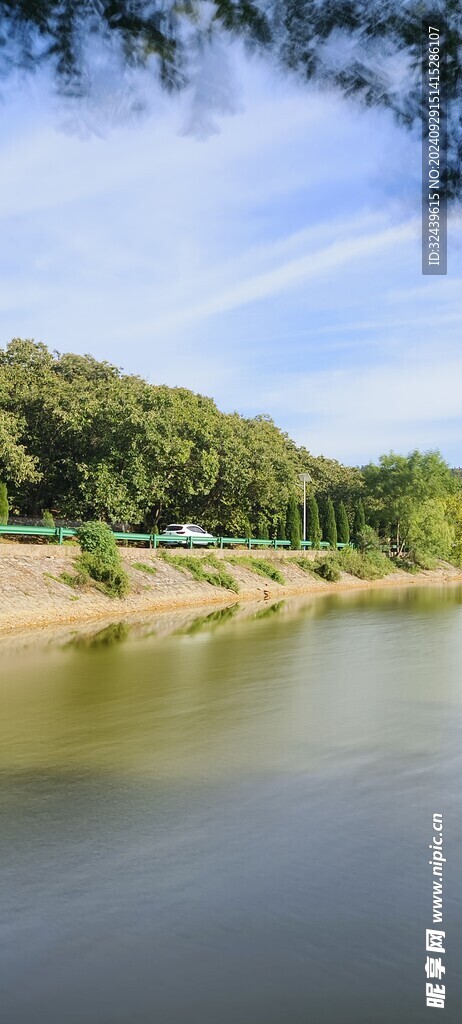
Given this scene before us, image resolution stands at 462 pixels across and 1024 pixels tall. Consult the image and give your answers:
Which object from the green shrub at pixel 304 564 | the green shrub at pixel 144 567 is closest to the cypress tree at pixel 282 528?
the green shrub at pixel 304 564

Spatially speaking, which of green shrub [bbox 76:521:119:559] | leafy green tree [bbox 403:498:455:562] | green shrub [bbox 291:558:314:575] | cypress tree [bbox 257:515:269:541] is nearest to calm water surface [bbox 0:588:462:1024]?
green shrub [bbox 76:521:119:559]

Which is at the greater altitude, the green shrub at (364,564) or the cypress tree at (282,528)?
the cypress tree at (282,528)

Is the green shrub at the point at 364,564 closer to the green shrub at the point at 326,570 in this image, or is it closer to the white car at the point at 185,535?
the green shrub at the point at 326,570

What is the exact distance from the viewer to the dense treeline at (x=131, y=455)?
32281 millimetres

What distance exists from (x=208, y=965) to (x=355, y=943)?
2.90 ft

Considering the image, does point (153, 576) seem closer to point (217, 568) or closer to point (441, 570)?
point (217, 568)

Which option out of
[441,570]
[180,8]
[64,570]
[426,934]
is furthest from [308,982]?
[441,570]

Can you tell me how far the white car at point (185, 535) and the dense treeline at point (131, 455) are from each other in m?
1.24

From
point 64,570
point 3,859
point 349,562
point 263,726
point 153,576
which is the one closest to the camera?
point 3,859

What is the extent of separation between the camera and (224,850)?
18.9 feet

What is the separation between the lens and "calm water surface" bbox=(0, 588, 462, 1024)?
4.03 metres

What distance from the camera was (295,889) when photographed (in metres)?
5.14

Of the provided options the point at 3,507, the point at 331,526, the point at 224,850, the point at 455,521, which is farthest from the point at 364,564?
the point at 224,850

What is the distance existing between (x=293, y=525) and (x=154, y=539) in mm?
17994
